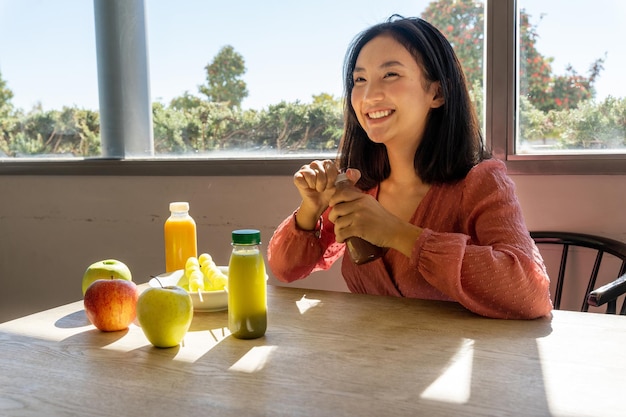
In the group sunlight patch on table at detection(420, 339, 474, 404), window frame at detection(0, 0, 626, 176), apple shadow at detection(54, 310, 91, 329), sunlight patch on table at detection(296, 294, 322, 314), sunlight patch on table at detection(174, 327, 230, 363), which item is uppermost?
window frame at detection(0, 0, 626, 176)

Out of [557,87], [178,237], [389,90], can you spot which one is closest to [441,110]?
[389,90]

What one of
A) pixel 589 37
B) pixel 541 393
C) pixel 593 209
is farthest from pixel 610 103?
pixel 541 393

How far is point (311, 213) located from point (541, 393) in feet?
2.64

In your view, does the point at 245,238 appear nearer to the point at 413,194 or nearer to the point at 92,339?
the point at 92,339

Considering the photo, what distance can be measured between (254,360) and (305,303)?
0.38 m

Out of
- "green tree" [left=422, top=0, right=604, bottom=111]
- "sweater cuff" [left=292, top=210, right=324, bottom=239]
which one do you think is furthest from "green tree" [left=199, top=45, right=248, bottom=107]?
"sweater cuff" [left=292, top=210, right=324, bottom=239]

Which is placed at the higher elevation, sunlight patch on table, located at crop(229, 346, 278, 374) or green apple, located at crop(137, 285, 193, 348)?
green apple, located at crop(137, 285, 193, 348)

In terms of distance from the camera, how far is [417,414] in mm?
784

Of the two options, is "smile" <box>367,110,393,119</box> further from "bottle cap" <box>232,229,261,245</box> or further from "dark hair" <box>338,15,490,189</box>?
"bottle cap" <box>232,229,261,245</box>

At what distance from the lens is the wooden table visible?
2.68 feet

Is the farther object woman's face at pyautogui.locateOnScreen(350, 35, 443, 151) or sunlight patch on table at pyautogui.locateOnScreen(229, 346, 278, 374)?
woman's face at pyautogui.locateOnScreen(350, 35, 443, 151)

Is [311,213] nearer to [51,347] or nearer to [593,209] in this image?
[51,347]

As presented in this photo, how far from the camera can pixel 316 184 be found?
1393 millimetres

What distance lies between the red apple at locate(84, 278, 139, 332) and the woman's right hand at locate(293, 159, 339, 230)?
1.55ft
